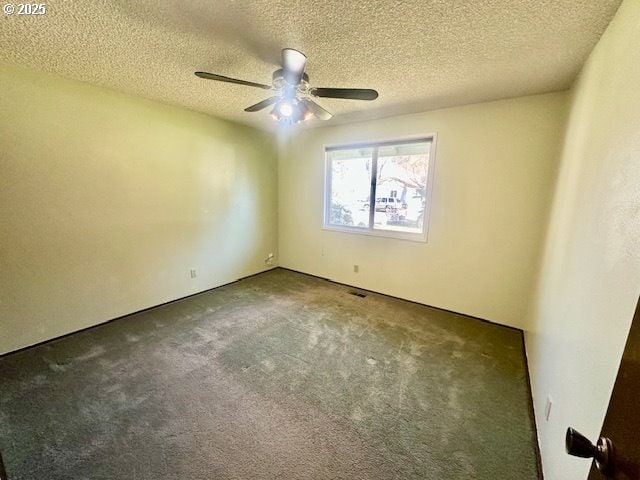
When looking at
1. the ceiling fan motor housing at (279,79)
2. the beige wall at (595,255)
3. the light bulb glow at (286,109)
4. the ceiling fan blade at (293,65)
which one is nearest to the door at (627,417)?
the beige wall at (595,255)

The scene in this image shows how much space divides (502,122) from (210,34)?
108 inches

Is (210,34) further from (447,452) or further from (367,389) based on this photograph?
(447,452)

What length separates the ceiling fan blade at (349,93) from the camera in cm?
175

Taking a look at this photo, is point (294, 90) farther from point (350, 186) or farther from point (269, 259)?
point (269, 259)

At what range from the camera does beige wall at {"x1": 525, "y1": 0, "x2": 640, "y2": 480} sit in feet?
2.73

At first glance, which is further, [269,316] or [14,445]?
[269,316]

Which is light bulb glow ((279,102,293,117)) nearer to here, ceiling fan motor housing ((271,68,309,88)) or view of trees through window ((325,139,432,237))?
ceiling fan motor housing ((271,68,309,88))

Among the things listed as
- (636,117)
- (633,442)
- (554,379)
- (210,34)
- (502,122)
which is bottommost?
(554,379)

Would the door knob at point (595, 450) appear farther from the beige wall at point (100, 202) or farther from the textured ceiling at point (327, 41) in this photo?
the beige wall at point (100, 202)

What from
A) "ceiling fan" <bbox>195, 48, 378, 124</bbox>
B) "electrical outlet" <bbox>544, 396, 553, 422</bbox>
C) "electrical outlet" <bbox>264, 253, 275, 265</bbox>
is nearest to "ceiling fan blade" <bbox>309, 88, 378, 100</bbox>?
"ceiling fan" <bbox>195, 48, 378, 124</bbox>

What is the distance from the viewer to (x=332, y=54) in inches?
72.9

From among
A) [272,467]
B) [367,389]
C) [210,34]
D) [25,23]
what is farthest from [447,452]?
[25,23]

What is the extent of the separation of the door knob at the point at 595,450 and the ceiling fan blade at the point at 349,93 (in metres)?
1.83

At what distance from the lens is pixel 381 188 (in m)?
3.58
